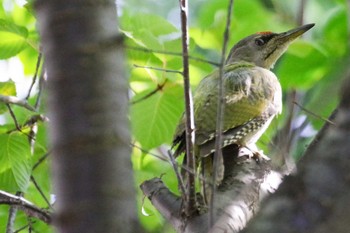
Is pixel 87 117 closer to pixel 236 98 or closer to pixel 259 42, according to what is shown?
pixel 236 98

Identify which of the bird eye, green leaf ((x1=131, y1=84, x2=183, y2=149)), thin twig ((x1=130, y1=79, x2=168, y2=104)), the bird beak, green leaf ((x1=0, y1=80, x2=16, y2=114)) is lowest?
the bird beak

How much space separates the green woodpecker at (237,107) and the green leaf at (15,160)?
847 mm

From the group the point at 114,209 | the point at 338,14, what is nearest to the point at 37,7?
the point at 114,209

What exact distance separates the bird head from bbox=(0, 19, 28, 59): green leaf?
2.52 m

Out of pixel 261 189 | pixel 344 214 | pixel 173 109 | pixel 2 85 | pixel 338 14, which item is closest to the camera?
pixel 344 214

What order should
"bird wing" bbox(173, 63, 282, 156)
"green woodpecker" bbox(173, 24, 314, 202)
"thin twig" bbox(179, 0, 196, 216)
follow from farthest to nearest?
1. "bird wing" bbox(173, 63, 282, 156)
2. "green woodpecker" bbox(173, 24, 314, 202)
3. "thin twig" bbox(179, 0, 196, 216)

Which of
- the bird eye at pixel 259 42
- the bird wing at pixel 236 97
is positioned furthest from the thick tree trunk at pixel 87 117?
the bird eye at pixel 259 42

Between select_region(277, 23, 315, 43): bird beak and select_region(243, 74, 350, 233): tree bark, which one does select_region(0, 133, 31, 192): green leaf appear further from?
select_region(243, 74, 350, 233): tree bark

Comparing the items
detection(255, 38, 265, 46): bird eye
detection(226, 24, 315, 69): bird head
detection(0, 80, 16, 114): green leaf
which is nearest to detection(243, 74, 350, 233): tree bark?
detection(0, 80, 16, 114): green leaf

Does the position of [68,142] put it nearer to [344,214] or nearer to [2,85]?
[344,214]

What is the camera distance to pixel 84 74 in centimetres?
146

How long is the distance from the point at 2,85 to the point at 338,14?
1885 mm

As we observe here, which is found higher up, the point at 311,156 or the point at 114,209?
the point at 114,209

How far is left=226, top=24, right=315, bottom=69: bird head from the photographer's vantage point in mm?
6102
